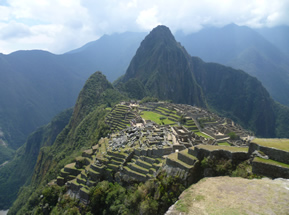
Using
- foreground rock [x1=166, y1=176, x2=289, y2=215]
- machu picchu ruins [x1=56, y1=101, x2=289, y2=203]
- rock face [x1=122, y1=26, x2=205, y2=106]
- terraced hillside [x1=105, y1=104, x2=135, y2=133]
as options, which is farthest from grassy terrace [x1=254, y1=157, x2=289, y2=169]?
rock face [x1=122, y1=26, x2=205, y2=106]

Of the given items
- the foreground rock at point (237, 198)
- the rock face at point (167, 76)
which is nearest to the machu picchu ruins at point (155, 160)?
the foreground rock at point (237, 198)

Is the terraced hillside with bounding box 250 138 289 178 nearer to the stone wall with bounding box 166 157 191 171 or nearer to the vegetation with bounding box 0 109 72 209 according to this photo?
the stone wall with bounding box 166 157 191 171

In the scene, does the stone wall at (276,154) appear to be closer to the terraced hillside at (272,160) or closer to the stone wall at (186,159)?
the terraced hillside at (272,160)

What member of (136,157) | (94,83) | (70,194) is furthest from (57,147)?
(136,157)

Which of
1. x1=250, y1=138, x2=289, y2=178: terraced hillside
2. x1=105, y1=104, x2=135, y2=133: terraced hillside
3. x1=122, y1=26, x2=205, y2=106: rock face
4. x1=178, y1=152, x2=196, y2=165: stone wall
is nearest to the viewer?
x1=250, y1=138, x2=289, y2=178: terraced hillside

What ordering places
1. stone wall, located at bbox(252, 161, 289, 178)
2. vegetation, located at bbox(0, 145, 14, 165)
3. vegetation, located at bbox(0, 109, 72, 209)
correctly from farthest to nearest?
vegetation, located at bbox(0, 145, 14, 165) → vegetation, located at bbox(0, 109, 72, 209) → stone wall, located at bbox(252, 161, 289, 178)
